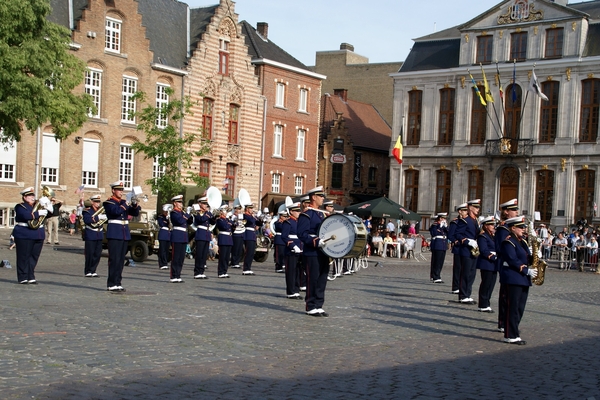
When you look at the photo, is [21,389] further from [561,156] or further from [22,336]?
[561,156]

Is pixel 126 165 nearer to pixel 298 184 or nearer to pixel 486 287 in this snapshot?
pixel 298 184

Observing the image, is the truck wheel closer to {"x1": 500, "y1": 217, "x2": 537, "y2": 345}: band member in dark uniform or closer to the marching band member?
the marching band member

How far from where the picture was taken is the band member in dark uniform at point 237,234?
Result: 2260cm

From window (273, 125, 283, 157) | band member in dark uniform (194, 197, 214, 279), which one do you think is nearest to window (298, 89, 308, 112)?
window (273, 125, 283, 157)

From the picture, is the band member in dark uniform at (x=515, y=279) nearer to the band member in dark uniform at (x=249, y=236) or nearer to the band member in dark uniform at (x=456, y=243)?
the band member in dark uniform at (x=456, y=243)

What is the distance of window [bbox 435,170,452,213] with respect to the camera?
170ft

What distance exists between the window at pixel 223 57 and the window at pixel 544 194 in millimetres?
18953

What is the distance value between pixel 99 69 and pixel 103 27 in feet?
6.75

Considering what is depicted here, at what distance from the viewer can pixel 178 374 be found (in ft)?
27.1

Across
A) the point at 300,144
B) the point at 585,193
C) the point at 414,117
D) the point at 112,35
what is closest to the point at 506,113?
the point at 414,117

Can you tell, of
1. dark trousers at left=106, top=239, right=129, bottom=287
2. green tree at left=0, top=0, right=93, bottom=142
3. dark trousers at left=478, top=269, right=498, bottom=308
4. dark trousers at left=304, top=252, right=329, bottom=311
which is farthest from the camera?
green tree at left=0, top=0, right=93, bottom=142

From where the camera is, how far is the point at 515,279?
1159 centimetres

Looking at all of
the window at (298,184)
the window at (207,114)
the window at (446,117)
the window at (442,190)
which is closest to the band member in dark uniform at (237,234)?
the window at (207,114)

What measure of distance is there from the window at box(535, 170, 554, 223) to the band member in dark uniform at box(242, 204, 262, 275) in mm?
29400
